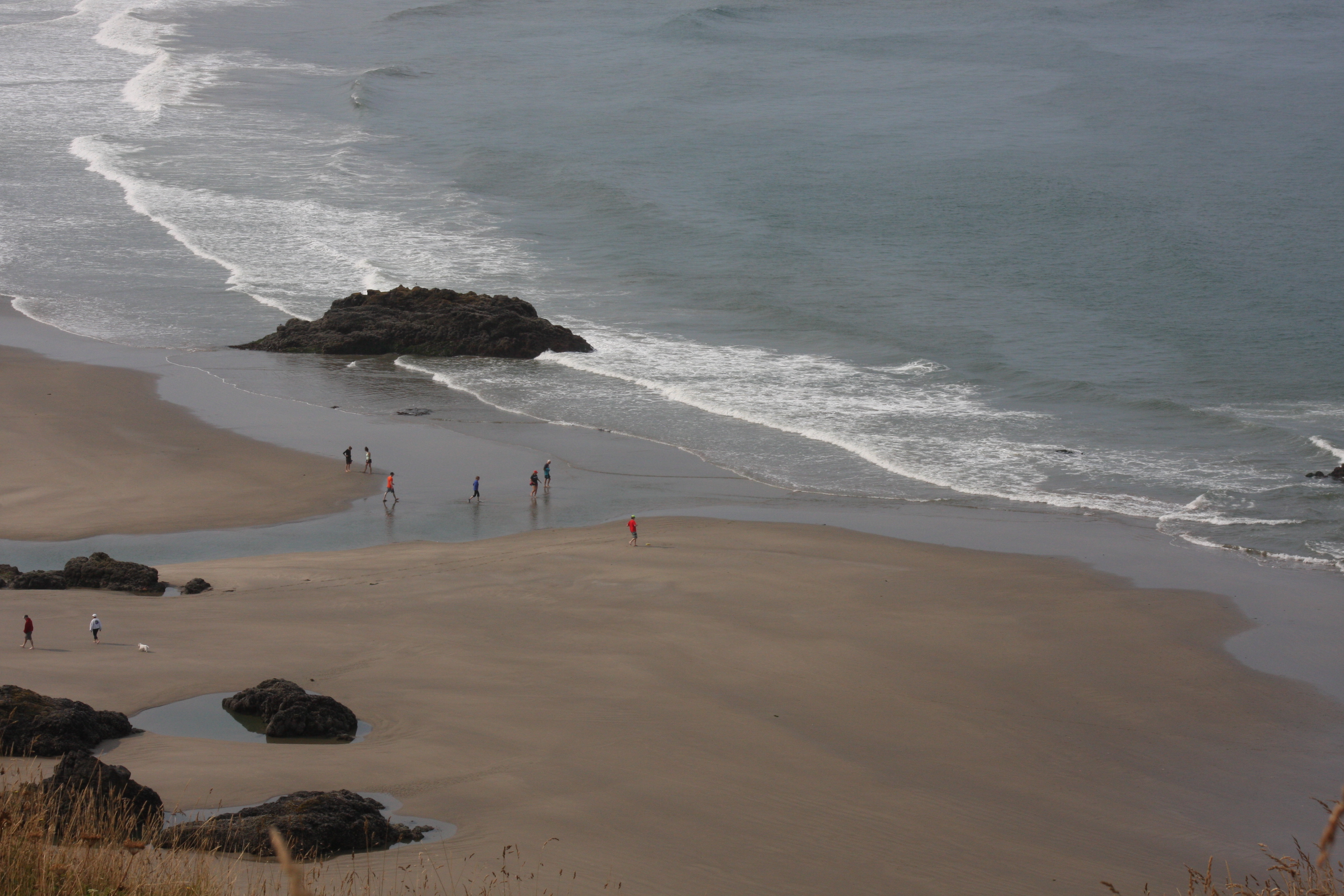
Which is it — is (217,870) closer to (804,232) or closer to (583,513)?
(583,513)

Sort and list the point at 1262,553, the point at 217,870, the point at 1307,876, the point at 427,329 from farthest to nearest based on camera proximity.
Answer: the point at 427,329 < the point at 1262,553 < the point at 217,870 < the point at 1307,876

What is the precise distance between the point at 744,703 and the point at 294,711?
4.68m

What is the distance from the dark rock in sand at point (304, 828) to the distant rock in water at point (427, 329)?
22.7 m

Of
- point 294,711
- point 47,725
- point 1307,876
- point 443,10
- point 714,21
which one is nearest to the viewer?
point 1307,876

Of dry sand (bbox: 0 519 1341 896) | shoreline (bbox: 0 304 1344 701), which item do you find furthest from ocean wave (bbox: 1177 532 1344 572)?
dry sand (bbox: 0 519 1341 896)

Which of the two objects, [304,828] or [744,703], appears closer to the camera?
[304,828]

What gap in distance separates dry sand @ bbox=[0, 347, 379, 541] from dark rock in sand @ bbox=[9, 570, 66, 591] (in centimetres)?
296

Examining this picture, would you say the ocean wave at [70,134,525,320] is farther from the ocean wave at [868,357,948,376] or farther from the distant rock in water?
the ocean wave at [868,357,948,376]

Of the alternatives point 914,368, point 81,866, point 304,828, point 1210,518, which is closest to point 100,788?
point 304,828

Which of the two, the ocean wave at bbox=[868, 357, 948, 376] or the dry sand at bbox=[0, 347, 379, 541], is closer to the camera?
the dry sand at bbox=[0, 347, 379, 541]

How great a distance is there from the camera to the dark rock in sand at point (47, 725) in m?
9.61

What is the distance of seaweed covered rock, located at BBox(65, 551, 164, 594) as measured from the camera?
15.7 metres

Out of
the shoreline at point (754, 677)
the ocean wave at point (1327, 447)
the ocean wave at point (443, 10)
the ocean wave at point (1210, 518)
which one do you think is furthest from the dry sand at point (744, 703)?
the ocean wave at point (443, 10)

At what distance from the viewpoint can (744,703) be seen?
1271cm
